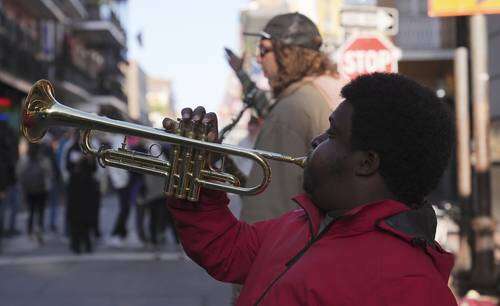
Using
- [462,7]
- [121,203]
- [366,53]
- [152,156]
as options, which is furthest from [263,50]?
[121,203]

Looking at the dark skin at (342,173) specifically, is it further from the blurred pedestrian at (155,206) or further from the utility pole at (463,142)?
the blurred pedestrian at (155,206)

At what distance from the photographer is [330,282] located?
1697 mm

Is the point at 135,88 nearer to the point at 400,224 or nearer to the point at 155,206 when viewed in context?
the point at 155,206

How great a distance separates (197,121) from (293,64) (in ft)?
5.54

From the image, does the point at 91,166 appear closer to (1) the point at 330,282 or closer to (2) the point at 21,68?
(1) the point at 330,282

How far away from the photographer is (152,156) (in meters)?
2.18

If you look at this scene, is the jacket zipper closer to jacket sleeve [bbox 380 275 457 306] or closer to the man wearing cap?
jacket sleeve [bbox 380 275 457 306]

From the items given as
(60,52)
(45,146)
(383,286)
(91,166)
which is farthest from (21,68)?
(383,286)

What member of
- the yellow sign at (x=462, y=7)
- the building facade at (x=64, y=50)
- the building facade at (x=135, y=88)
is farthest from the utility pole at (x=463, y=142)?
the building facade at (x=135, y=88)

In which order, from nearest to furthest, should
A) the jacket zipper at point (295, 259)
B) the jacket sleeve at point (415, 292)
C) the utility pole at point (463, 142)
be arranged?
the jacket sleeve at point (415, 292) → the jacket zipper at point (295, 259) → the utility pole at point (463, 142)

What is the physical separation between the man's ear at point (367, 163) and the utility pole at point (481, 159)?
5491 mm

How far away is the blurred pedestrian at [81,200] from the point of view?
10016 millimetres

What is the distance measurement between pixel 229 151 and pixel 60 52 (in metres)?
33.5

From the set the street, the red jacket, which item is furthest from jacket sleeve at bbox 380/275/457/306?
the street
